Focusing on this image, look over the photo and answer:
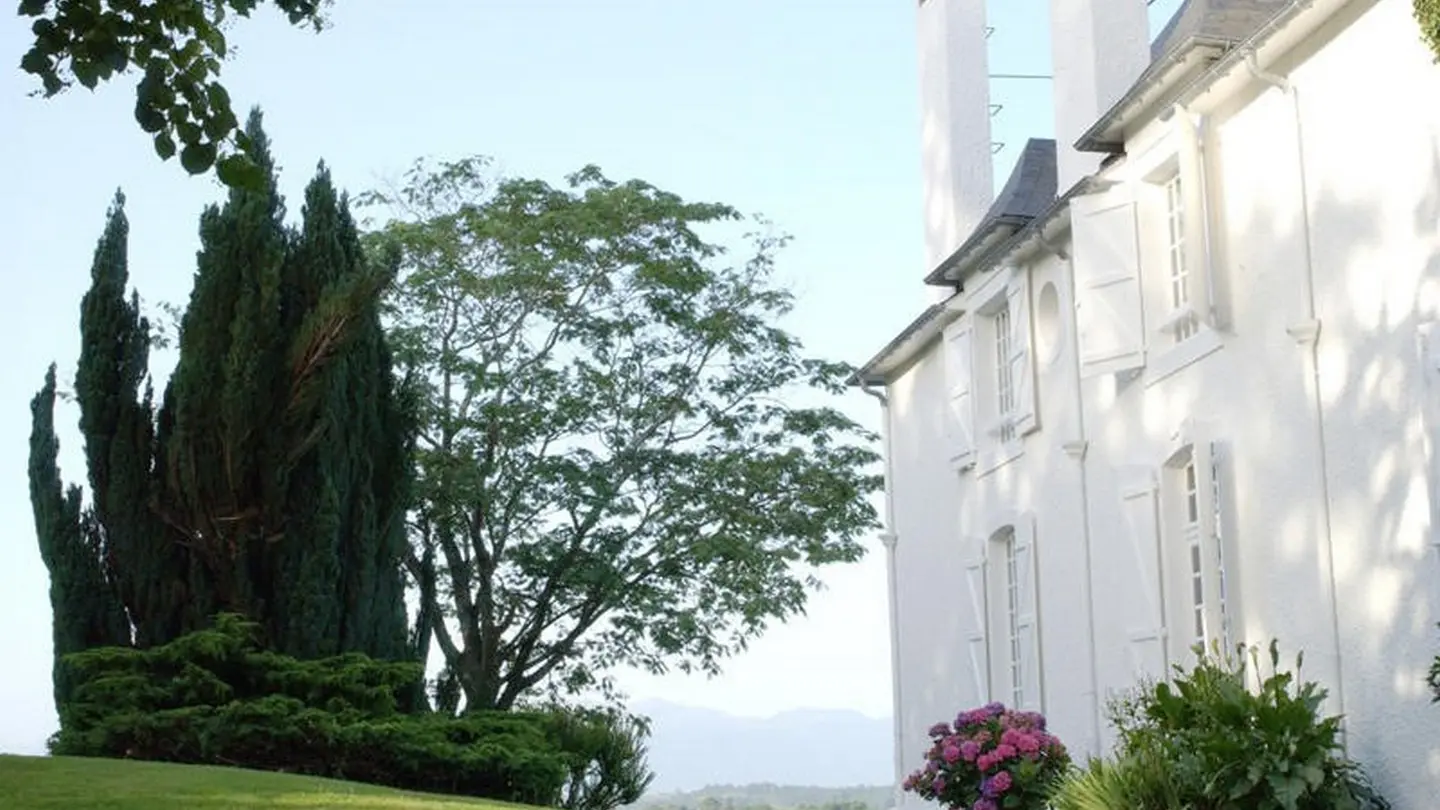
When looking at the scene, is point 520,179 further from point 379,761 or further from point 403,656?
point 379,761

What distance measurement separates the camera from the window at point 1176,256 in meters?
13.7

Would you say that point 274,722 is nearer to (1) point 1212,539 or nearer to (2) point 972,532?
(2) point 972,532

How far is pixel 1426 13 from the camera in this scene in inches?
377

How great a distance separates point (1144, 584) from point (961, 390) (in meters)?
4.85

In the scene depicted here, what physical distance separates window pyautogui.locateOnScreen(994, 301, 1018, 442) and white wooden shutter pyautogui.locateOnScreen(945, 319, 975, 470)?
24 centimetres

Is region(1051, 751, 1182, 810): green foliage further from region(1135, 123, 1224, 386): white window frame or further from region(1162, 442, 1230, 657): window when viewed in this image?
region(1135, 123, 1224, 386): white window frame

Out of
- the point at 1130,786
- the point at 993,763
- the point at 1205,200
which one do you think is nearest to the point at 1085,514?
the point at 993,763

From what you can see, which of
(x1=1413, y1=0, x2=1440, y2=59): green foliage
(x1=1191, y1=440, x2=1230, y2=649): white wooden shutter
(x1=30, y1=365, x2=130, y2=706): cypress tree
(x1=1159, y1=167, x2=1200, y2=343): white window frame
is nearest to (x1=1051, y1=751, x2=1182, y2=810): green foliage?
(x1=1191, y1=440, x2=1230, y2=649): white wooden shutter

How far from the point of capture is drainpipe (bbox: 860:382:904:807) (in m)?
21.5

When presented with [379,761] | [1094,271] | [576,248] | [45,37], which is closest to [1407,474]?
[1094,271]

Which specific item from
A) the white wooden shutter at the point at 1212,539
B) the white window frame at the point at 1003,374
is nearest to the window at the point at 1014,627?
the white window frame at the point at 1003,374

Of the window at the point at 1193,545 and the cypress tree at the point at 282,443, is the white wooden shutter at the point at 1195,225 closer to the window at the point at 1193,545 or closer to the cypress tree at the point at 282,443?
the window at the point at 1193,545

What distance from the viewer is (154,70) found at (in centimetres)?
651

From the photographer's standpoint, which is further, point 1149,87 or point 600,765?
point 600,765
